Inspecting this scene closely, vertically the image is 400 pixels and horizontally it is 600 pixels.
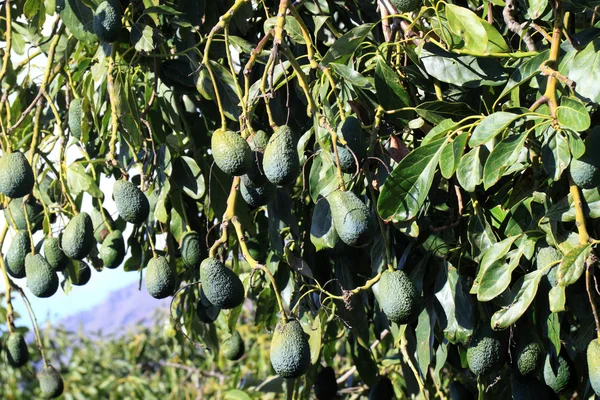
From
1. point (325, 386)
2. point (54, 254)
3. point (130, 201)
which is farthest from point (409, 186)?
point (325, 386)

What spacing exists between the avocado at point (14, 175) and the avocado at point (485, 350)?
2.51 feet

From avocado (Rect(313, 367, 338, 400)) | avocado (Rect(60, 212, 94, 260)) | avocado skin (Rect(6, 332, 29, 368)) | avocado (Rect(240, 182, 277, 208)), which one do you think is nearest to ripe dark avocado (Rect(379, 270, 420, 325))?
avocado (Rect(240, 182, 277, 208))

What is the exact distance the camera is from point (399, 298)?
1218mm

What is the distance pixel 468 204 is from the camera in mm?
1470

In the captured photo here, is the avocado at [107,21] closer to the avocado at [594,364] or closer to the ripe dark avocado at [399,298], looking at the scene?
the ripe dark avocado at [399,298]

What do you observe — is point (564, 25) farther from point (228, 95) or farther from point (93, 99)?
point (93, 99)

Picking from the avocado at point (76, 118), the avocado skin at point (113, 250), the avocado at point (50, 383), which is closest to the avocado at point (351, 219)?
the avocado skin at point (113, 250)

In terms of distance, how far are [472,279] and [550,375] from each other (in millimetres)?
198

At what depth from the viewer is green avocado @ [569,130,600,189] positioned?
112 centimetres

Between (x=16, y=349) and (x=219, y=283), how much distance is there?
782mm

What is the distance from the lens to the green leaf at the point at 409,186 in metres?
1.24

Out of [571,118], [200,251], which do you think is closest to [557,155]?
[571,118]

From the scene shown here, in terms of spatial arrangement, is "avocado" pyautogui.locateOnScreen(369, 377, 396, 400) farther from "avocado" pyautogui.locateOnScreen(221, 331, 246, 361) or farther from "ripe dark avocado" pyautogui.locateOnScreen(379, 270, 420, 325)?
"ripe dark avocado" pyautogui.locateOnScreen(379, 270, 420, 325)

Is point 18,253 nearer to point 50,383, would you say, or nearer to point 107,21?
point 50,383
